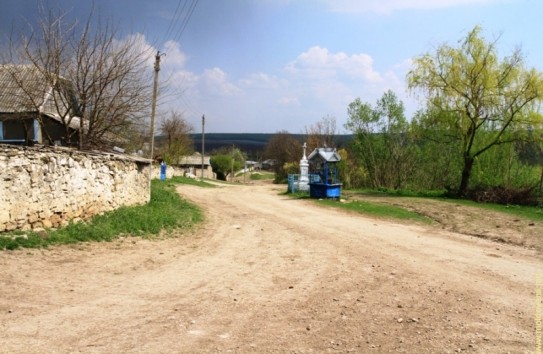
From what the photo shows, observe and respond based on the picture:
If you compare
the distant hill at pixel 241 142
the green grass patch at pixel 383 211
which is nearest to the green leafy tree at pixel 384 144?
the green grass patch at pixel 383 211

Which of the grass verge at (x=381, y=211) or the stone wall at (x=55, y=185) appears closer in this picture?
the stone wall at (x=55, y=185)

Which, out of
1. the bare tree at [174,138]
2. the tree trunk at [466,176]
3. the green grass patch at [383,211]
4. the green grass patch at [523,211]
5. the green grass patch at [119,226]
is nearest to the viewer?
the green grass patch at [119,226]

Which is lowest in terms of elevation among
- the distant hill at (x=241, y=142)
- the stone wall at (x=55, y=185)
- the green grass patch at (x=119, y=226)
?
the green grass patch at (x=119, y=226)

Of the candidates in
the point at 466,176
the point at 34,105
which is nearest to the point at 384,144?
the point at 466,176

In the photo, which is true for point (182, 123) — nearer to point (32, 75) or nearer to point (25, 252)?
point (32, 75)

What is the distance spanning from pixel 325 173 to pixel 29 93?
13.4m

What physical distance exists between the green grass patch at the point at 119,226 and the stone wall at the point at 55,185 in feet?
0.92

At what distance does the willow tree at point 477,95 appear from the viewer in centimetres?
2283

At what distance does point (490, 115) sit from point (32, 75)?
2258cm

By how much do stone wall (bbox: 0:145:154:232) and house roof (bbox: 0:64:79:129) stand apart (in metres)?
4.32

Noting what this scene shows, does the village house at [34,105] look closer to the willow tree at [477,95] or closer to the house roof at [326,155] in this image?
the house roof at [326,155]

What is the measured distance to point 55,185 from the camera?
9062mm

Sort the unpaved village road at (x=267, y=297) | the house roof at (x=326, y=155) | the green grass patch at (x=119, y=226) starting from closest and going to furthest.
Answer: the unpaved village road at (x=267, y=297)
the green grass patch at (x=119, y=226)
the house roof at (x=326, y=155)

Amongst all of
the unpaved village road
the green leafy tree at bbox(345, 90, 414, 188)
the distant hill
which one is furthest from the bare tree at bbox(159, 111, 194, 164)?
the distant hill
